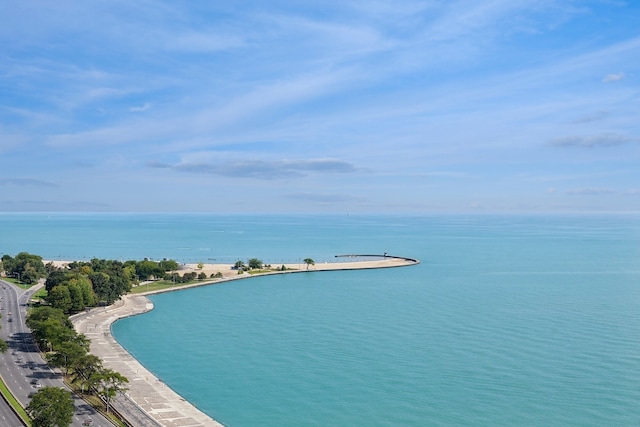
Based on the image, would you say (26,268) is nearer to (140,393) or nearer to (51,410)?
(140,393)

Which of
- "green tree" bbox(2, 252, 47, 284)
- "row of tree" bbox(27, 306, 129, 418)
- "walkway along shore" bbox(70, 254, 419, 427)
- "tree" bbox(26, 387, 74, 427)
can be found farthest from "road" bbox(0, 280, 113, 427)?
"green tree" bbox(2, 252, 47, 284)

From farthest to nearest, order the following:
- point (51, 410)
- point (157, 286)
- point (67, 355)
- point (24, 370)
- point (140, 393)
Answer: point (157, 286) < point (24, 370) < point (67, 355) < point (140, 393) < point (51, 410)

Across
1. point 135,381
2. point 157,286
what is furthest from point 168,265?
point 135,381

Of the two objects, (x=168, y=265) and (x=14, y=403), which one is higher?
(x=168, y=265)

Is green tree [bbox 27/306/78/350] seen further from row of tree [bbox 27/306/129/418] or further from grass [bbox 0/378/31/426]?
grass [bbox 0/378/31/426]

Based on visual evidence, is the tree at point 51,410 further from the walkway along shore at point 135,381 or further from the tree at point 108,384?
the walkway along shore at point 135,381

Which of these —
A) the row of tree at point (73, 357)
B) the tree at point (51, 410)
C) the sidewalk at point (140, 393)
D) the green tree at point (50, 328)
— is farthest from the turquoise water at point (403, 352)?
the tree at point (51, 410)

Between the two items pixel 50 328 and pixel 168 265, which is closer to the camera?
pixel 50 328

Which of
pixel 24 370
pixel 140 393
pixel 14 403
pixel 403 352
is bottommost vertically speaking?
pixel 140 393
